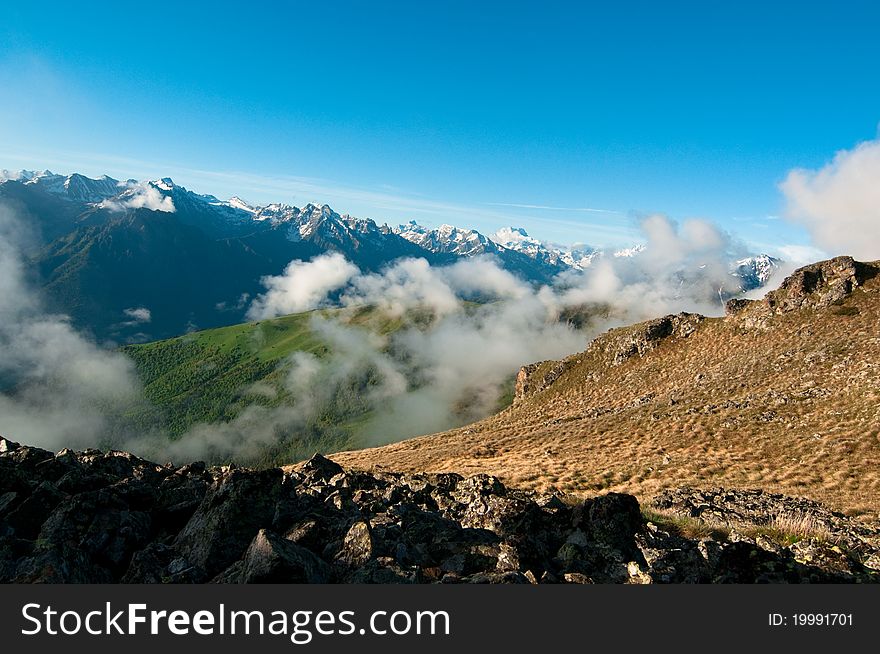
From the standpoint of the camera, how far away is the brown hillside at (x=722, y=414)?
38500 mm

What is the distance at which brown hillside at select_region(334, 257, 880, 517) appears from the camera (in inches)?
1516

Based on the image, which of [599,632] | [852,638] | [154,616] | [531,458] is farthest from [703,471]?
[154,616]

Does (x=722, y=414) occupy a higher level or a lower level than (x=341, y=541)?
lower

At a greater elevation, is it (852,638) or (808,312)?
(808,312)

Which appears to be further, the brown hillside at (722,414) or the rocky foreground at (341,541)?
the brown hillside at (722,414)

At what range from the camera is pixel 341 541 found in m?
12.3

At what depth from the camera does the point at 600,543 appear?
13500mm

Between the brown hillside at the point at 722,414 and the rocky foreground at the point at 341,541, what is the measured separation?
65.4 ft

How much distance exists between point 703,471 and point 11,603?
1809 inches

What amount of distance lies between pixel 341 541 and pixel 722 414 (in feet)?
185

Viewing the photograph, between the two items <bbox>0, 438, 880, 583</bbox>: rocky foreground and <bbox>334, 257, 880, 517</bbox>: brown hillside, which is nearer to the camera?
<bbox>0, 438, 880, 583</bbox>: rocky foreground

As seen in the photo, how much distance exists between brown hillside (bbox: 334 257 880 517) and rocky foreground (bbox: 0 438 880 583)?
19.9m

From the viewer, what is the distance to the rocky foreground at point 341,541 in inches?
410

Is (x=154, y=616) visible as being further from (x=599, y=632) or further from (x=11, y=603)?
(x=599, y=632)
